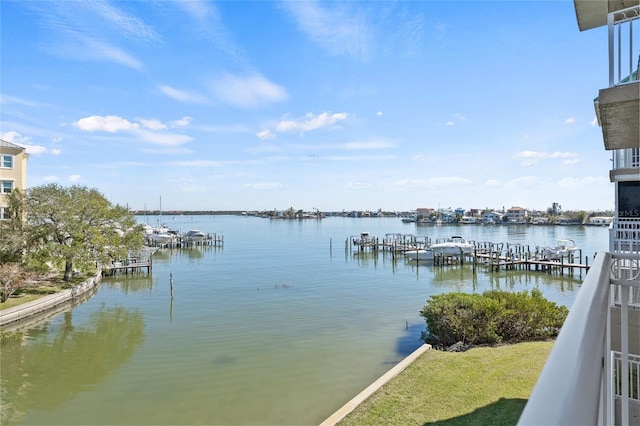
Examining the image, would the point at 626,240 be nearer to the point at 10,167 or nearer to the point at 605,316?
the point at 605,316

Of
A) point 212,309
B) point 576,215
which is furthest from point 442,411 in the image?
point 576,215

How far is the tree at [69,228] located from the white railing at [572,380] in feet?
97.7

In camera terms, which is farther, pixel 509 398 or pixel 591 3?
pixel 509 398

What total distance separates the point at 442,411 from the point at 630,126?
667cm

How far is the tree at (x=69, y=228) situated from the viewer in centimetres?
2572

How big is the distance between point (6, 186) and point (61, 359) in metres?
20.5

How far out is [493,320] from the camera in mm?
13969

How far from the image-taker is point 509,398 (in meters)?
9.05

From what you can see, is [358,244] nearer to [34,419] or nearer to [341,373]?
[341,373]

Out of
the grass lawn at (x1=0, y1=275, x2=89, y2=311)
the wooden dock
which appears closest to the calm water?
the grass lawn at (x1=0, y1=275, x2=89, y2=311)

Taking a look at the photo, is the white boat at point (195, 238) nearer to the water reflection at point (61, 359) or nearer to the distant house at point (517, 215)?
the water reflection at point (61, 359)

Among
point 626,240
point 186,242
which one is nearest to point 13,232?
point 626,240

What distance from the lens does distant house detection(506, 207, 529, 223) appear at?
5251 inches

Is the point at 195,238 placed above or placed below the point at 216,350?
above
